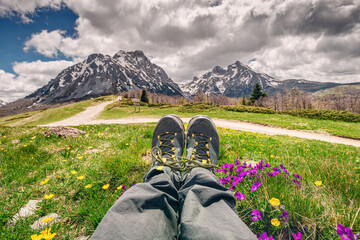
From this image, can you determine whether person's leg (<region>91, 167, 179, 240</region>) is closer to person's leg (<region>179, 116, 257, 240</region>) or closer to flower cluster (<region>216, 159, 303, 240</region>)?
person's leg (<region>179, 116, 257, 240</region>)

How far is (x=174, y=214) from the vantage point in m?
1.38

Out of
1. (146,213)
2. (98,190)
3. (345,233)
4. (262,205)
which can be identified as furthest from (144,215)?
(345,233)

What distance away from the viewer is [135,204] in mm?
1338

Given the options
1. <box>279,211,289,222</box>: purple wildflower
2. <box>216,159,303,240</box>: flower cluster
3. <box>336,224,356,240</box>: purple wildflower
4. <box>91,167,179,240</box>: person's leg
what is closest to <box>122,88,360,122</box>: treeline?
<box>216,159,303,240</box>: flower cluster

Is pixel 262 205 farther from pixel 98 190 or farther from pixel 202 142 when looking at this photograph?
pixel 202 142

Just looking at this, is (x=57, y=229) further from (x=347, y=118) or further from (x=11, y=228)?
(x=347, y=118)

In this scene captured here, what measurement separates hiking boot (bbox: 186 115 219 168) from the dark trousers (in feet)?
3.79

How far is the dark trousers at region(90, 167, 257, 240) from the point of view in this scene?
1105 millimetres

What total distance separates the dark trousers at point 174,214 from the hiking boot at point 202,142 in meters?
1.15

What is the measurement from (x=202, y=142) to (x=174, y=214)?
1.98 m

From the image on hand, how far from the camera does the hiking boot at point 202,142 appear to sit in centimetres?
286

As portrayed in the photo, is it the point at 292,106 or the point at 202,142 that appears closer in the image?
the point at 202,142

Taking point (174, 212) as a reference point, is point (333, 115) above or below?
below

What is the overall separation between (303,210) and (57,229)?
2.21 m
